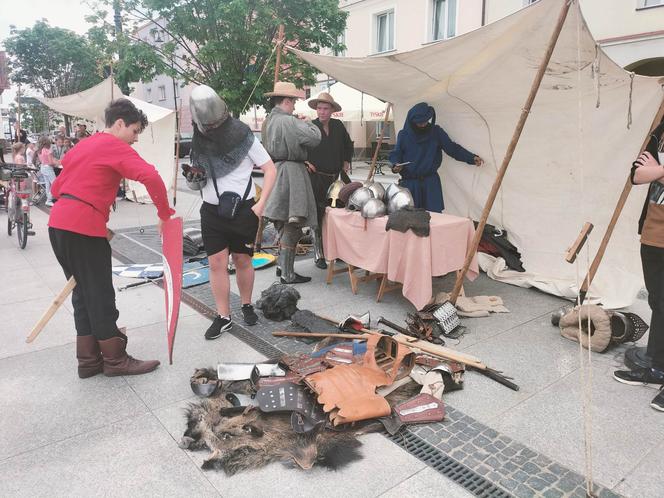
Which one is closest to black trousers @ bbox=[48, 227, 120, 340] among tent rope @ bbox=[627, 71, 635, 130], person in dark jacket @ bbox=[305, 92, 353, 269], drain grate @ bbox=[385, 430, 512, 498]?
drain grate @ bbox=[385, 430, 512, 498]

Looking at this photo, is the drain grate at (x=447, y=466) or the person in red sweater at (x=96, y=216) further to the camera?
the person in red sweater at (x=96, y=216)

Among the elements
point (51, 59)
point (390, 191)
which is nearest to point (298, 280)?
point (390, 191)

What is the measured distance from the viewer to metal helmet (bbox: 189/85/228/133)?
121 inches

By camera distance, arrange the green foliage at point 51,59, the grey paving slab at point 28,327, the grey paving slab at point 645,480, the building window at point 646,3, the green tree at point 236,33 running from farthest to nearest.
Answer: the green foliage at point 51,59 → the building window at point 646,3 → the green tree at point 236,33 → the grey paving slab at point 28,327 → the grey paving slab at point 645,480

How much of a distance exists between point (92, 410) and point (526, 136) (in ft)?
14.2

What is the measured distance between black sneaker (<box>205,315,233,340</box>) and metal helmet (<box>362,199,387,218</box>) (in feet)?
4.80

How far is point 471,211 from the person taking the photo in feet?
18.4

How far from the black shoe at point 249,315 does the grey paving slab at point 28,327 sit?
4.07 ft

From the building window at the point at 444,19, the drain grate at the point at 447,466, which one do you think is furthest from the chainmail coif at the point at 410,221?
the building window at the point at 444,19

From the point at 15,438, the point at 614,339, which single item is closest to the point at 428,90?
the point at 614,339

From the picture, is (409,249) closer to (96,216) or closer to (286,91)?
(286,91)

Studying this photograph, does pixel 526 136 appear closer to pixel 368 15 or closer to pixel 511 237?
pixel 511 237

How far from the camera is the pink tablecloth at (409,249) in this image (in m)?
3.73

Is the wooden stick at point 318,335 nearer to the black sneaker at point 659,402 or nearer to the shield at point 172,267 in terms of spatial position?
the shield at point 172,267
